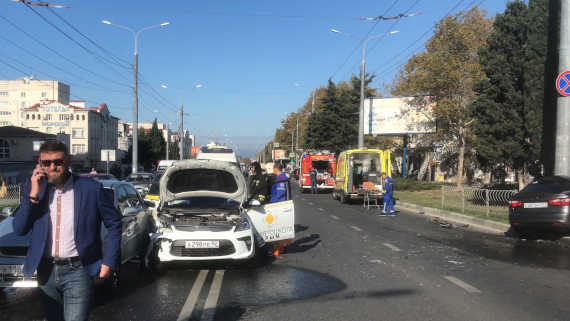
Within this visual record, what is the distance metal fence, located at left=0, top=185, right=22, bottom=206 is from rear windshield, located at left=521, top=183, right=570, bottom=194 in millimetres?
15427

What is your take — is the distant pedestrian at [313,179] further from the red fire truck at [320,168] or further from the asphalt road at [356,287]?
the asphalt road at [356,287]

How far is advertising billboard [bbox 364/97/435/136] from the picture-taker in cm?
4106

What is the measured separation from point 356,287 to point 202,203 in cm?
334

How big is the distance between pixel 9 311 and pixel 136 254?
2.29 m

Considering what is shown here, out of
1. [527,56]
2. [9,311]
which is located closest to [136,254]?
[9,311]

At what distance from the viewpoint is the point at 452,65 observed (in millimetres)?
30547

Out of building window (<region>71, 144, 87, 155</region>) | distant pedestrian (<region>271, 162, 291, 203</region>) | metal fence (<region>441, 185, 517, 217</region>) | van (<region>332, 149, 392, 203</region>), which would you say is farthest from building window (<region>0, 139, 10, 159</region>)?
distant pedestrian (<region>271, 162, 291, 203</region>)

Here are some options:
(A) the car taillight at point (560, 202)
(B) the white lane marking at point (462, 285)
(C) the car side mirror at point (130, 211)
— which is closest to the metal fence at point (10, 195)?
(C) the car side mirror at point (130, 211)

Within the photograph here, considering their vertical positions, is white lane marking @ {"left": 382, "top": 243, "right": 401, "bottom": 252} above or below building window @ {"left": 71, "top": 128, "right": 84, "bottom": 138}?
below

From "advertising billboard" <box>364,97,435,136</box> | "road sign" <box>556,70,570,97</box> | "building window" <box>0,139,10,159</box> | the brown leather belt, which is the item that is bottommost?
the brown leather belt

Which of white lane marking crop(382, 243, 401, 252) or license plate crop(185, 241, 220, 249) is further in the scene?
white lane marking crop(382, 243, 401, 252)

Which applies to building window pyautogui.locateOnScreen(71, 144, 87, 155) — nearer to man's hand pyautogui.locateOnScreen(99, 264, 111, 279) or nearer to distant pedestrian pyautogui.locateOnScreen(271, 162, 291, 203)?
distant pedestrian pyautogui.locateOnScreen(271, 162, 291, 203)

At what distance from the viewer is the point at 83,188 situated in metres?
3.51

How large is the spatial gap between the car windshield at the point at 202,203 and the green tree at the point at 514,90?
13958 millimetres
